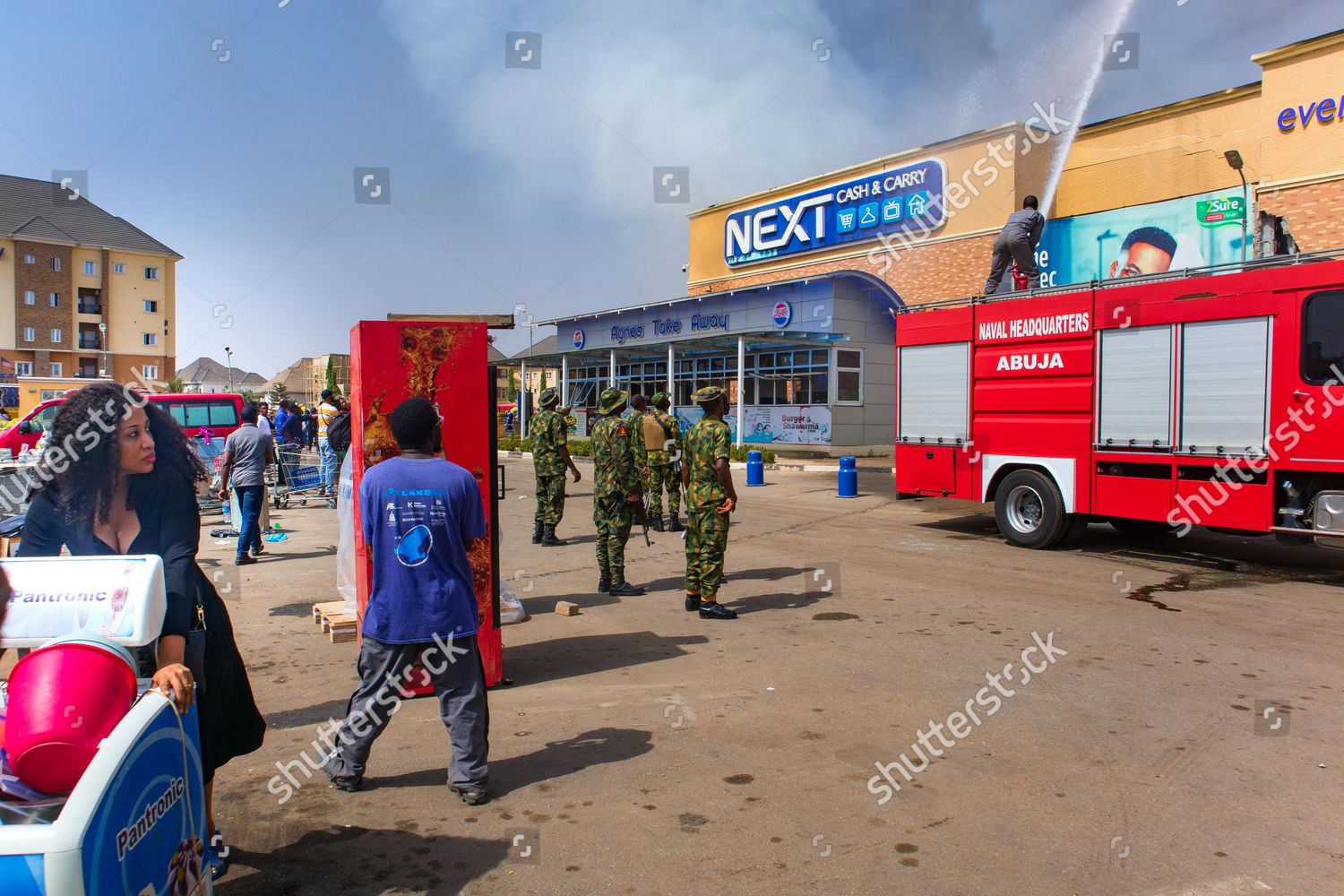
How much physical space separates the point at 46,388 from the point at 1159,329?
43.0m

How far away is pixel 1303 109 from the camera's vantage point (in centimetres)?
2067

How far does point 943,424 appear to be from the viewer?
40.1ft

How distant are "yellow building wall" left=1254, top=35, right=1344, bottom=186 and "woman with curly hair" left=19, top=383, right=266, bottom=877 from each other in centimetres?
2462

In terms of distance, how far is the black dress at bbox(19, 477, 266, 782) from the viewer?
2.88 m

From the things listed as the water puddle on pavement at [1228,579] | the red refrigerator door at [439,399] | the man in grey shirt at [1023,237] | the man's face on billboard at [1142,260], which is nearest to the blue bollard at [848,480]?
the man in grey shirt at [1023,237]

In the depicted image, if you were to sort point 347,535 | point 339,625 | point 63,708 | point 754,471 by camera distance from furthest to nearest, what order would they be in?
point 754,471 < point 339,625 < point 347,535 < point 63,708

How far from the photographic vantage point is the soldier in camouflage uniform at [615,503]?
8648mm

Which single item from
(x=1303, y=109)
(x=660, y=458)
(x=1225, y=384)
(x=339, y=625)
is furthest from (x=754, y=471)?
(x=1303, y=109)

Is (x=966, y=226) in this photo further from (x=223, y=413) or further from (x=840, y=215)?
(x=223, y=413)

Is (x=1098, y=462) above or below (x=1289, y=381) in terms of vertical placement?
below

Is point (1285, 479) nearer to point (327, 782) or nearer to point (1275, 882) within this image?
point (1275, 882)

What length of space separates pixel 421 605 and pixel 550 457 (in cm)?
756

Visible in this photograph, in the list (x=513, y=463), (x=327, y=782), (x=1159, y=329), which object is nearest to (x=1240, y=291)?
(x=1159, y=329)

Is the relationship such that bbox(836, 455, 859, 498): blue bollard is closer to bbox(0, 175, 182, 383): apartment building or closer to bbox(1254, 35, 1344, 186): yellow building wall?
bbox(1254, 35, 1344, 186): yellow building wall
